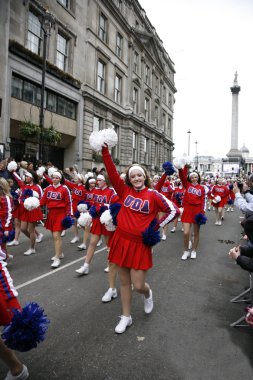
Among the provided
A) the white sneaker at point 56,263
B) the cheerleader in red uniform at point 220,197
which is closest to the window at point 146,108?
the cheerleader in red uniform at point 220,197

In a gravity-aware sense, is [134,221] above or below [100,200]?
below

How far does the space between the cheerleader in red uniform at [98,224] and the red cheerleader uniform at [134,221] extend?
1.72 metres

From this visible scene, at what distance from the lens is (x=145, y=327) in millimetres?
3576

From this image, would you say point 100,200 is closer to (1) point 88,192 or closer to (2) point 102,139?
(1) point 88,192

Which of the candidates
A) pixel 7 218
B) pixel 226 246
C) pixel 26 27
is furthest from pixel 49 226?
pixel 26 27

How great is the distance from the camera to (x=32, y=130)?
40.0 feet

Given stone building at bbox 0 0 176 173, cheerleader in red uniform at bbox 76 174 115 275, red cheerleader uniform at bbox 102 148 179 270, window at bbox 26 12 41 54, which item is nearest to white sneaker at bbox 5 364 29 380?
red cheerleader uniform at bbox 102 148 179 270

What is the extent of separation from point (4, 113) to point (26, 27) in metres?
5.09

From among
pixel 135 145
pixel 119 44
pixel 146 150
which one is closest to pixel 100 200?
pixel 119 44

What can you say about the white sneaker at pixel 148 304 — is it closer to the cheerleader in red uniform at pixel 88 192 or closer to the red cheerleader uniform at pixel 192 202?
the red cheerleader uniform at pixel 192 202

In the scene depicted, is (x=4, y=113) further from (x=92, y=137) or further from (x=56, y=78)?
(x=92, y=137)

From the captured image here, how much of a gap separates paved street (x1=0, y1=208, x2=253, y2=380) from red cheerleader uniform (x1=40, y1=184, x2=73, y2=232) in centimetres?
86

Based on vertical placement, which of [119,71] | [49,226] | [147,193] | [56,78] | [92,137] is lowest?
[49,226]

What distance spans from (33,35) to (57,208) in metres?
13.6
